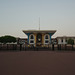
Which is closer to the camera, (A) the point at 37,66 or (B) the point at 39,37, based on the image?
(A) the point at 37,66

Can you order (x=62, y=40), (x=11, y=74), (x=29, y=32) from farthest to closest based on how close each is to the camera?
(x=62, y=40)
(x=29, y=32)
(x=11, y=74)

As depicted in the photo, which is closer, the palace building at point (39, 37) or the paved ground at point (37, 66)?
the paved ground at point (37, 66)

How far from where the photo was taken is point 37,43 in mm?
22938

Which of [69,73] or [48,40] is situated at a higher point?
[48,40]

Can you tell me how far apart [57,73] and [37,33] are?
64.2 feet

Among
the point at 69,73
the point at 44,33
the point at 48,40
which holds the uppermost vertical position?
the point at 44,33

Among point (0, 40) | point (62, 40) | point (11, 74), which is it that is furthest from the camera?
point (62, 40)

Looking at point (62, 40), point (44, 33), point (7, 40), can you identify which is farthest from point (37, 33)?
point (62, 40)

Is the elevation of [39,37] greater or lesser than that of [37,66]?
greater

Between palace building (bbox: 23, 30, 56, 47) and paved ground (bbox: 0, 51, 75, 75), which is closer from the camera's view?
paved ground (bbox: 0, 51, 75, 75)

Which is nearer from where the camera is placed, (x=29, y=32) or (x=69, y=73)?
(x=69, y=73)

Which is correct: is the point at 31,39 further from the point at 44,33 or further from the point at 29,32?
the point at 44,33

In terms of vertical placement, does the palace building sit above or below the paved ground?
above

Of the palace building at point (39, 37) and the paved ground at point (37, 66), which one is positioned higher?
the palace building at point (39, 37)
